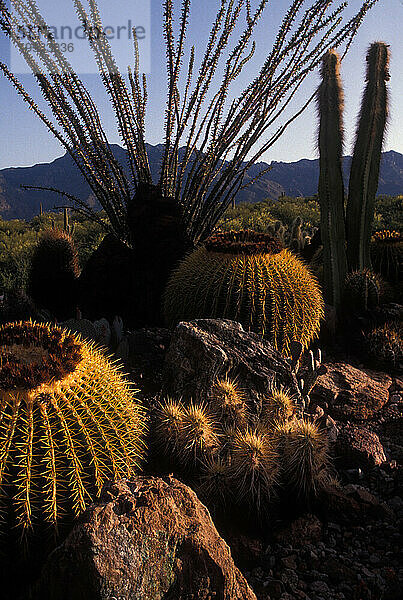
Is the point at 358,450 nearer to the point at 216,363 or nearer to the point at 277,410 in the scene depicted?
the point at 277,410

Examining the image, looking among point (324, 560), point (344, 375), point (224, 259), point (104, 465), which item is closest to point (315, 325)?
point (344, 375)

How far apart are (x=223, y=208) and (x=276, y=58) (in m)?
1.57

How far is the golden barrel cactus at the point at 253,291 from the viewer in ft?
12.6

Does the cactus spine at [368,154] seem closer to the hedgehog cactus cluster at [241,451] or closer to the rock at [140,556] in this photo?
the hedgehog cactus cluster at [241,451]

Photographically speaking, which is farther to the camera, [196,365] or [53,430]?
[196,365]

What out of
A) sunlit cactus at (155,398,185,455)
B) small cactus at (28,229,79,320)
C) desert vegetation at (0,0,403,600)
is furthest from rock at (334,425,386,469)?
small cactus at (28,229,79,320)

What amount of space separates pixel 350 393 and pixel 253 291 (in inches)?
42.8

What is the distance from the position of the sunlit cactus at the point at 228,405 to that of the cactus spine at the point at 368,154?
12.0 feet

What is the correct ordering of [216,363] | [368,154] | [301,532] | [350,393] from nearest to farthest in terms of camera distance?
[301,532], [216,363], [350,393], [368,154]

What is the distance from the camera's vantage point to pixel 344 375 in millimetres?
4141

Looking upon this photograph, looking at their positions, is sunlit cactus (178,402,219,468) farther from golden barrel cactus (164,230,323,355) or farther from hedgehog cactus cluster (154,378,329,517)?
golden barrel cactus (164,230,323,355)

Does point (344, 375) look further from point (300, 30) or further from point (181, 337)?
point (300, 30)

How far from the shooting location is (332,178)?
5824mm

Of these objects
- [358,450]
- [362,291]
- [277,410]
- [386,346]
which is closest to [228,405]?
[277,410]
